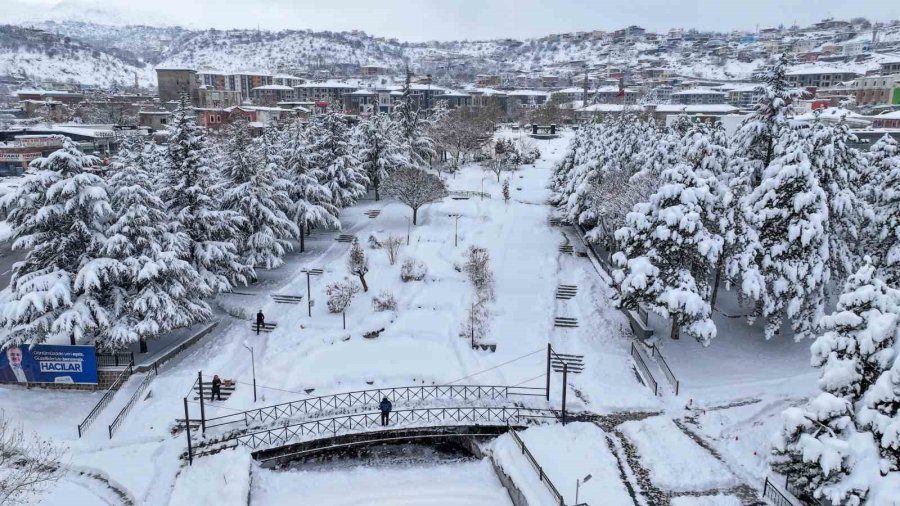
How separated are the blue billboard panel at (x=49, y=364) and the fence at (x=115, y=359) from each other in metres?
1.20

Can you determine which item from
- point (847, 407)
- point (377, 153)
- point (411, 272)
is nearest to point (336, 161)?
point (377, 153)

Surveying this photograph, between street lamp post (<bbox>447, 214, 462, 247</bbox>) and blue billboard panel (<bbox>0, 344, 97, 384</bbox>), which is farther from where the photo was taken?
street lamp post (<bbox>447, 214, 462, 247</bbox>)

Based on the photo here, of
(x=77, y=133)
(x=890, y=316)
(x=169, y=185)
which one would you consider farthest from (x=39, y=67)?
(x=890, y=316)

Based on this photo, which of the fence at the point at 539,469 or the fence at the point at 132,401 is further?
the fence at the point at 132,401

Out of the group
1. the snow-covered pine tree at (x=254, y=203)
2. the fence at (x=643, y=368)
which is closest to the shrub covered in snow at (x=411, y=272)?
the snow-covered pine tree at (x=254, y=203)

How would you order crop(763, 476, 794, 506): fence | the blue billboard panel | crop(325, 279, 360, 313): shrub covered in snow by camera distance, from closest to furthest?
crop(763, 476, 794, 506): fence → the blue billboard panel → crop(325, 279, 360, 313): shrub covered in snow

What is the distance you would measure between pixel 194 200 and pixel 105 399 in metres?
Result: 11.3

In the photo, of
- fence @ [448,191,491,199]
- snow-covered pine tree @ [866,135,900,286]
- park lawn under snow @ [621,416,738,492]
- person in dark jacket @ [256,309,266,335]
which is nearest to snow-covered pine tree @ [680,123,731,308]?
snow-covered pine tree @ [866,135,900,286]

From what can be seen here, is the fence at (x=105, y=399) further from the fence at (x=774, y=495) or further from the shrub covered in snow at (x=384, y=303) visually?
the fence at (x=774, y=495)

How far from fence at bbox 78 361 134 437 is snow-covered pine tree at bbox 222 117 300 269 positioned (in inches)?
407

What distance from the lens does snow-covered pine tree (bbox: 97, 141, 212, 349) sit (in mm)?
24812

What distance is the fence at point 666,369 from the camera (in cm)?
2372

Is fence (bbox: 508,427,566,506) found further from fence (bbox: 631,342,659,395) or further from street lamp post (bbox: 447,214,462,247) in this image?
street lamp post (bbox: 447,214,462,247)

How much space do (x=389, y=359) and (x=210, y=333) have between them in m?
9.81
